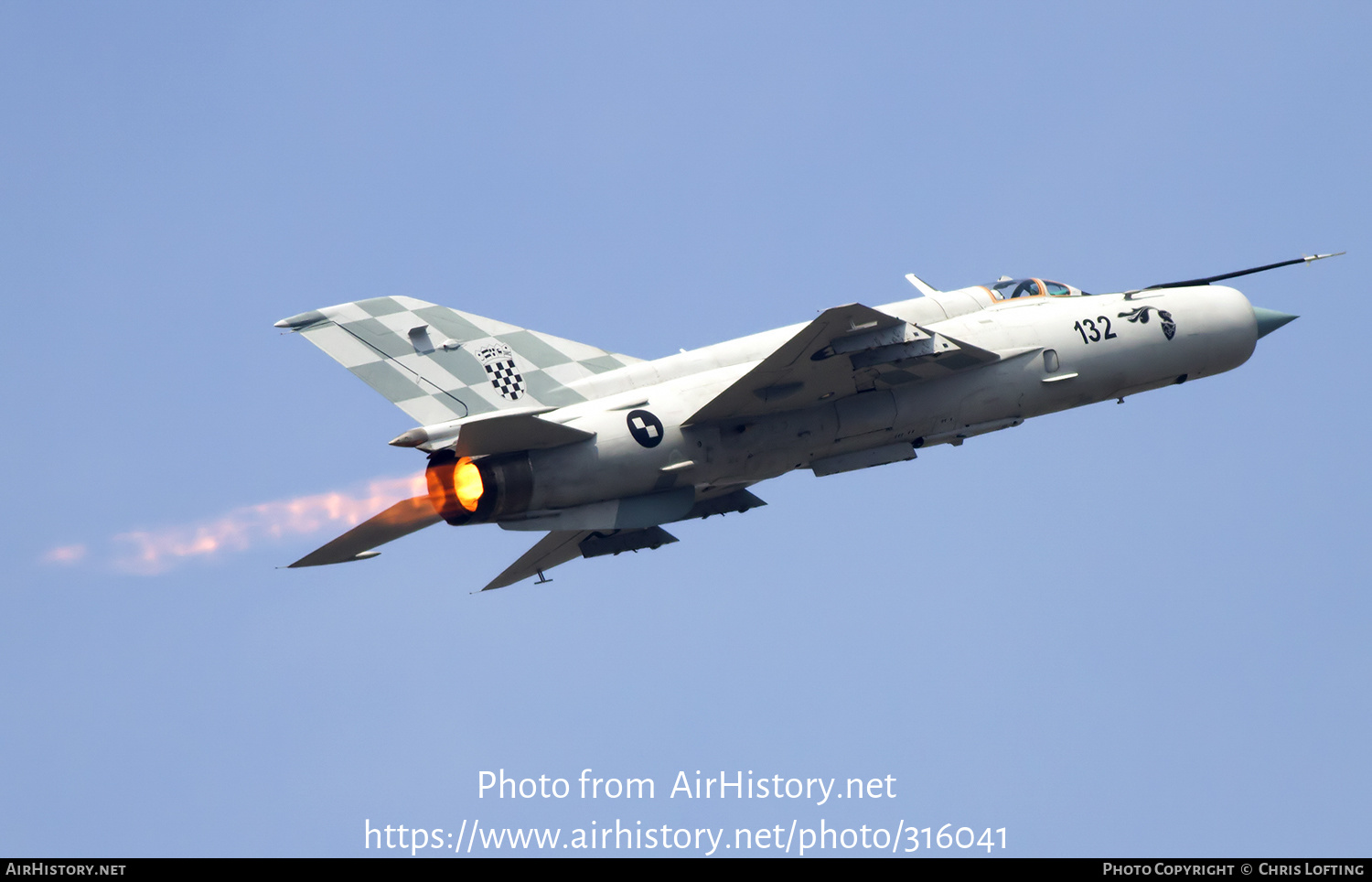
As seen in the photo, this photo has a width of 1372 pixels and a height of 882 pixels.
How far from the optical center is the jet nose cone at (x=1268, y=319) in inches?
994

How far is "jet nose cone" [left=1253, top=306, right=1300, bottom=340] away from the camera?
2525cm

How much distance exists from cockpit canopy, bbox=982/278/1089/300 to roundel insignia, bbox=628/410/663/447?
6.27 metres

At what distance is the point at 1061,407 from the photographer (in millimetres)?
24203

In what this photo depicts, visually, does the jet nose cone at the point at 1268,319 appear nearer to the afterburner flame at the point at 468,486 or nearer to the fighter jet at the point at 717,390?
the fighter jet at the point at 717,390

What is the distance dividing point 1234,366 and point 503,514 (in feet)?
39.9

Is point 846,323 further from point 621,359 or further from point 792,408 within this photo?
point 621,359

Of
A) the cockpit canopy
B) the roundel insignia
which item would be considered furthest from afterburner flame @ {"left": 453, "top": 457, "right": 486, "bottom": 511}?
the cockpit canopy

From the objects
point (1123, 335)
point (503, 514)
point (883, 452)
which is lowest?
point (503, 514)

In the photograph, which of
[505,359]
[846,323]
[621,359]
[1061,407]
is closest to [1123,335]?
[1061,407]

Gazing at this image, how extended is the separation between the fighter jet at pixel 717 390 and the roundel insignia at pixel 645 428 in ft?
0.09

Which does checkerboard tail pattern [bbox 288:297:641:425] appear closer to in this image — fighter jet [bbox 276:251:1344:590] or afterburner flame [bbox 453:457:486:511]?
fighter jet [bbox 276:251:1344:590]

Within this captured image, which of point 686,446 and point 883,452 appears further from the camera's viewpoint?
point 883,452

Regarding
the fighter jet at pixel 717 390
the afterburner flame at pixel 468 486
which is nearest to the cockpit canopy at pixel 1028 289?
the fighter jet at pixel 717 390
